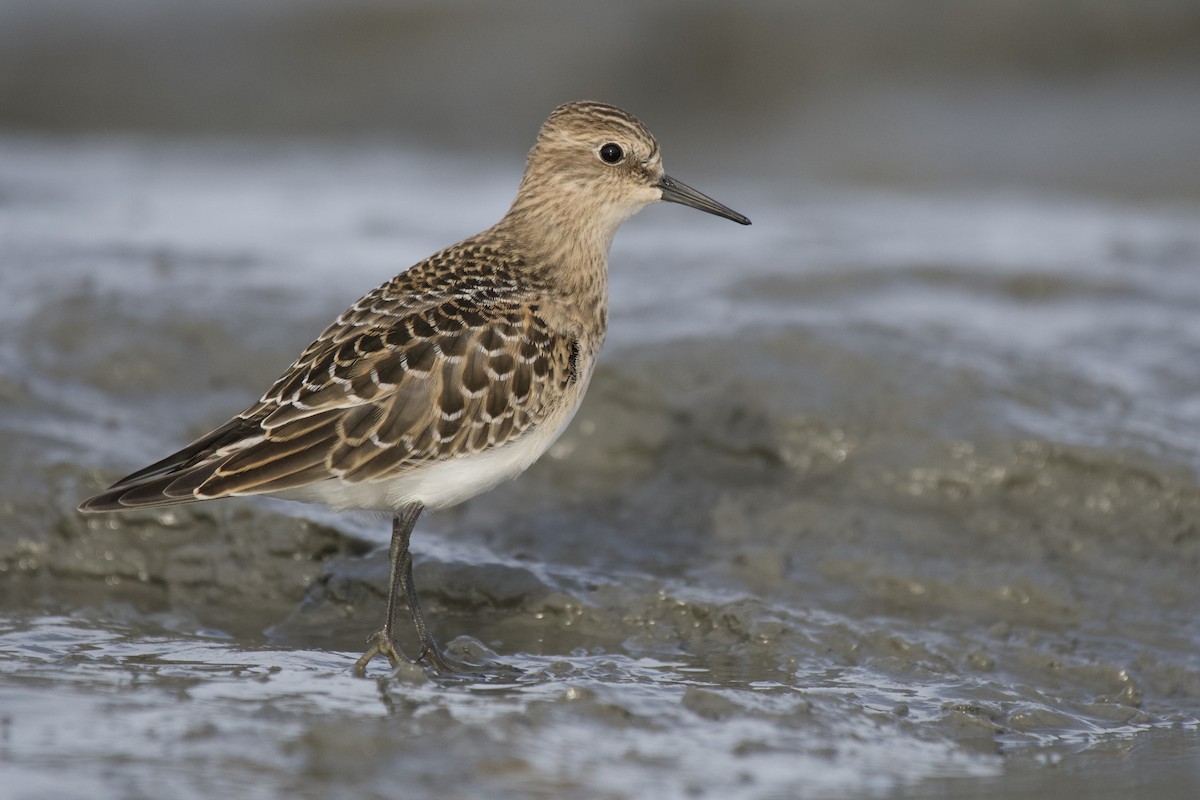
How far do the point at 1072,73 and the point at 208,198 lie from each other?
10.2m

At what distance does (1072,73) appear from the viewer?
57.1 ft

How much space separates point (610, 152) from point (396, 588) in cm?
216

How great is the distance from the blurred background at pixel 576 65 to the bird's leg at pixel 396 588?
1102 cm

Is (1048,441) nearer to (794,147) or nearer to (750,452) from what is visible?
(750,452)

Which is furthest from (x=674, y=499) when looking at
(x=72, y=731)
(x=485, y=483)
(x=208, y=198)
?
(x=208, y=198)

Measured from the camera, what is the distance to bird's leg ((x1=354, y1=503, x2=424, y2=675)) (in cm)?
546

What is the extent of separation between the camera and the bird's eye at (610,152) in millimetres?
6625

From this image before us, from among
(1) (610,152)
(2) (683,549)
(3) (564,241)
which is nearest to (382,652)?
(2) (683,549)

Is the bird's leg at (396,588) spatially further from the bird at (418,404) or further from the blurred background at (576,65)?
the blurred background at (576,65)

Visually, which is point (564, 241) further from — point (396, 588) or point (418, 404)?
point (396, 588)

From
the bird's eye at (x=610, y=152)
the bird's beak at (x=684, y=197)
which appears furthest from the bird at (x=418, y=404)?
the bird's beak at (x=684, y=197)

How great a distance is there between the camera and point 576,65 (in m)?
17.5

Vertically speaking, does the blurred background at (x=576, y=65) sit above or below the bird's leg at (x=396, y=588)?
above

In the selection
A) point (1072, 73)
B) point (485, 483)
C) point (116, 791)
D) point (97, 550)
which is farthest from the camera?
point (1072, 73)
